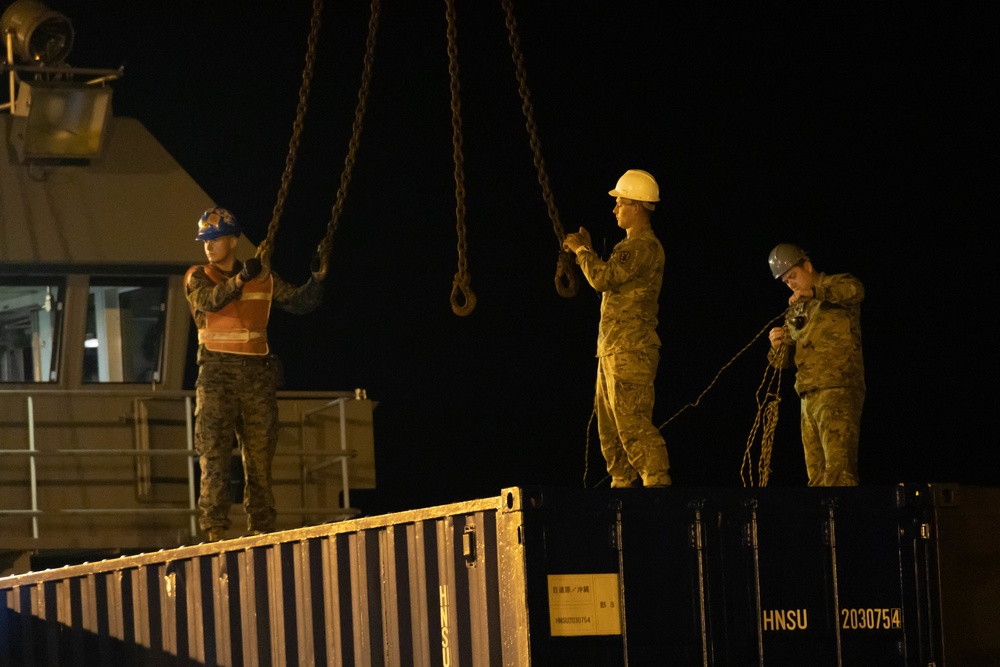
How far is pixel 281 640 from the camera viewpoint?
10688 mm

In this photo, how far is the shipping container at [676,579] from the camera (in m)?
8.86

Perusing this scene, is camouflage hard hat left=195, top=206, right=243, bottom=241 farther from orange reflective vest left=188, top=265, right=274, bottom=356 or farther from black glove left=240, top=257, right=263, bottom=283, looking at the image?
black glove left=240, top=257, right=263, bottom=283

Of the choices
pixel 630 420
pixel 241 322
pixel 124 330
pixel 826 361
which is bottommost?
pixel 630 420

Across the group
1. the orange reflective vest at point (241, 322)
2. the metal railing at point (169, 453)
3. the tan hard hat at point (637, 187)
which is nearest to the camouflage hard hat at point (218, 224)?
the orange reflective vest at point (241, 322)

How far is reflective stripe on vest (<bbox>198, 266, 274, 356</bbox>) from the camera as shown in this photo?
13.1m

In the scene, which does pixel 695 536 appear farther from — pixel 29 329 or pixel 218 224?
pixel 29 329

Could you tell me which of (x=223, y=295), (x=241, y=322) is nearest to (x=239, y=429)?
(x=241, y=322)

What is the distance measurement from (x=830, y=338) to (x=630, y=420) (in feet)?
5.93

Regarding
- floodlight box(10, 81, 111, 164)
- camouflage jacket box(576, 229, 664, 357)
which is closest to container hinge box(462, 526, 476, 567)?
camouflage jacket box(576, 229, 664, 357)

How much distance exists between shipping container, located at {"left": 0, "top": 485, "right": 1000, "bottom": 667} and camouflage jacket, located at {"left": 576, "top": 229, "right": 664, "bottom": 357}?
1.96m

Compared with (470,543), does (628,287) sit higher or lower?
higher

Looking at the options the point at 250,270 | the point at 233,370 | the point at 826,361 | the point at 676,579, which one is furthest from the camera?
the point at 233,370

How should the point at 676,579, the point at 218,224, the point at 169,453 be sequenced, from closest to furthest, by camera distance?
the point at 676,579 → the point at 218,224 → the point at 169,453

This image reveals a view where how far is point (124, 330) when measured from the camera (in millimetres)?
16453
